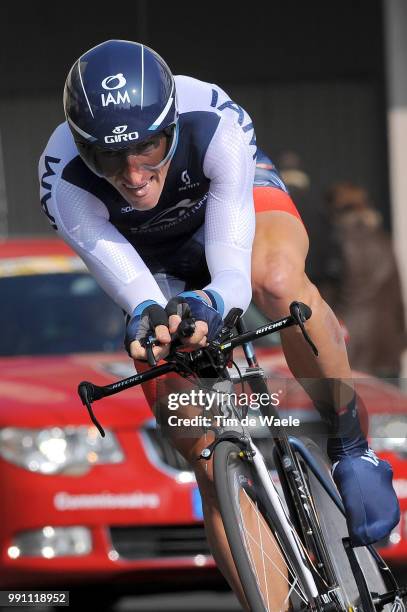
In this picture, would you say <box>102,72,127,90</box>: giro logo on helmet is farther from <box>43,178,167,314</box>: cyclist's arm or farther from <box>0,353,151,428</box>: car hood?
<box>0,353,151,428</box>: car hood

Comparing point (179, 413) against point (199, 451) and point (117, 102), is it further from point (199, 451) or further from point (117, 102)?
point (117, 102)

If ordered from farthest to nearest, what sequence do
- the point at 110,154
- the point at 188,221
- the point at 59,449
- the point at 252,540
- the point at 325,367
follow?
the point at 59,449
the point at 188,221
the point at 325,367
the point at 110,154
the point at 252,540

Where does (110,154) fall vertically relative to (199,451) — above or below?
above

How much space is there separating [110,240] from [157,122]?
1.55ft

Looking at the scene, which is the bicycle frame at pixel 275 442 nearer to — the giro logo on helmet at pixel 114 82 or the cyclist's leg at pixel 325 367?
the cyclist's leg at pixel 325 367

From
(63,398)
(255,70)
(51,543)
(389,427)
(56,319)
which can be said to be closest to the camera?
(389,427)

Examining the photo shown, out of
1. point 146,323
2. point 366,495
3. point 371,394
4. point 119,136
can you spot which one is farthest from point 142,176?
point 366,495

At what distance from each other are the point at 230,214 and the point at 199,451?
2.30ft

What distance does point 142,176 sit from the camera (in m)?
4.51

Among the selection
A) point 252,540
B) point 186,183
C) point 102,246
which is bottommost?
point 252,540

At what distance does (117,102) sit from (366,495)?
Answer: 1.34 metres

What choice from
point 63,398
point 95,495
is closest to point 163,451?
point 95,495

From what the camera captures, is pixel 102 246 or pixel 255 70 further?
pixel 255 70

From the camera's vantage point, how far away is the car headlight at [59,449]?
6.62 meters
